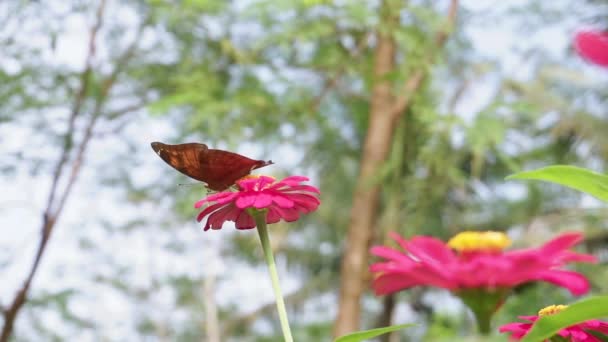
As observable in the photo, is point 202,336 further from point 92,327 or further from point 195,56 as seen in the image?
point 195,56

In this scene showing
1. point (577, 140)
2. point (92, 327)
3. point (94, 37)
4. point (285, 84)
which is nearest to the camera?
point (94, 37)

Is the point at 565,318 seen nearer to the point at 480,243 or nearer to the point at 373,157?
the point at 480,243

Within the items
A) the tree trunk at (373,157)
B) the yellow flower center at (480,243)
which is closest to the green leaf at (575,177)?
the yellow flower center at (480,243)

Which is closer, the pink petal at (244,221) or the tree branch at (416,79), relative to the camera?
the pink petal at (244,221)

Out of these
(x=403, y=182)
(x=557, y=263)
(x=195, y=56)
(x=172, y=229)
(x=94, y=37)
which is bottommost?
(x=557, y=263)

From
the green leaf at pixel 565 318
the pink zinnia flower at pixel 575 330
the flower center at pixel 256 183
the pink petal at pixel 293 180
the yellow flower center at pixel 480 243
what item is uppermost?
the flower center at pixel 256 183

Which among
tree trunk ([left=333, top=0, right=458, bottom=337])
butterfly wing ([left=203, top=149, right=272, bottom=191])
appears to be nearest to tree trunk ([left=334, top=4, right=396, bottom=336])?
tree trunk ([left=333, top=0, right=458, bottom=337])

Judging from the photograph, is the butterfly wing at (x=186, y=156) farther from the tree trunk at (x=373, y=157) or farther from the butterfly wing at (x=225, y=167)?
the tree trunk at (x=373, y=157)

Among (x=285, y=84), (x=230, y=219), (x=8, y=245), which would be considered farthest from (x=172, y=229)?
(x=230, y=219)

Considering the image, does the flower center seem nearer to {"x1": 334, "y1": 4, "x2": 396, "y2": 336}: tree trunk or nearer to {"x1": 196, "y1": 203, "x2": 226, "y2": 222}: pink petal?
{"x1": 196, "y1": 203, "x2": 226, "y2": 222}: pink petal
